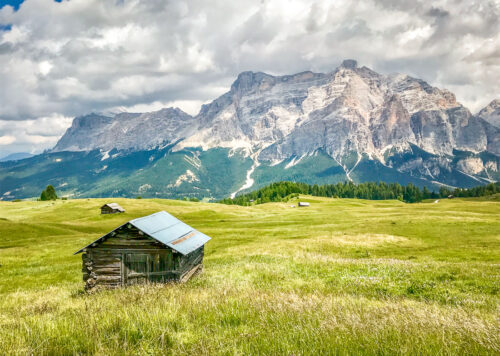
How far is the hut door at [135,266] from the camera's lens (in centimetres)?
2266

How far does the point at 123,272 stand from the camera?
74.6 feet

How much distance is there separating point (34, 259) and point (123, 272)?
3164 cm

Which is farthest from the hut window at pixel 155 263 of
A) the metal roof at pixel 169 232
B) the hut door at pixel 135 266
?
the metal roof at pixel 169 232

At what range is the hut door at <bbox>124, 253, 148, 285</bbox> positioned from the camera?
2266 centimetres

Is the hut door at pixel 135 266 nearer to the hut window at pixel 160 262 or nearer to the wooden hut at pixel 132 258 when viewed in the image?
the wooden hut at pixel 132 258

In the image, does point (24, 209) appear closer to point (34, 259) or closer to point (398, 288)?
point (34, 259)

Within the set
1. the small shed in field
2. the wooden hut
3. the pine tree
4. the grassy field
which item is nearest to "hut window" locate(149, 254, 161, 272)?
the wooden hut

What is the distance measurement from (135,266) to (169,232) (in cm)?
351

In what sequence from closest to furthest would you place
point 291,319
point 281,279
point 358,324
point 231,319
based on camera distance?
point 358,324 → point 291,319 → point 231,319 → point 281,279

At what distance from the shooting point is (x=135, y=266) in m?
22.8

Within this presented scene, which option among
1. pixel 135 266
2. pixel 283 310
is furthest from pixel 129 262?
pixel 283 310

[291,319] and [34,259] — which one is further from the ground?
[291,319]

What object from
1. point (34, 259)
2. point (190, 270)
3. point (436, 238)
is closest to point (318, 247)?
point (436, 238)

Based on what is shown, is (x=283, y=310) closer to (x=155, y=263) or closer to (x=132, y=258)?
(x=155, y=263)
